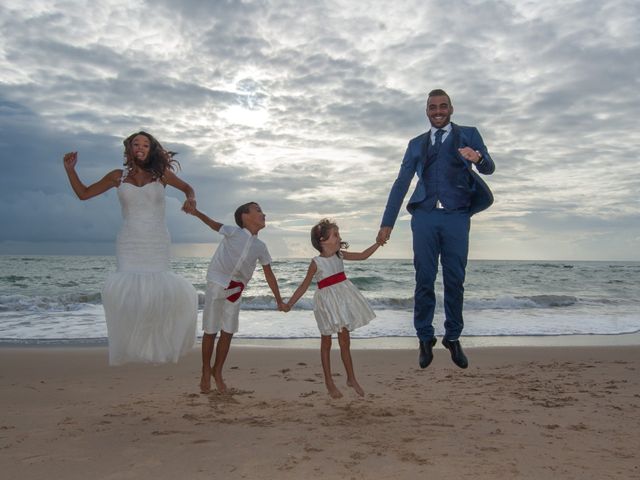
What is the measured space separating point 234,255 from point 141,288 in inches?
53.0

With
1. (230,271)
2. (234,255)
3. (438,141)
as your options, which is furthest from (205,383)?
(438,141)

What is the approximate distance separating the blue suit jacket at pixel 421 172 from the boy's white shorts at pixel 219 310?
179 centimetres

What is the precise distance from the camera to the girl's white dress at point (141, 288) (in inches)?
189

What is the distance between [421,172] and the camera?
5.57m

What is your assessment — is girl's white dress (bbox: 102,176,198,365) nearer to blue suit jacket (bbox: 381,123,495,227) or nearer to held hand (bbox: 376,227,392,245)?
held hand (bbox: 376,227,392,245)

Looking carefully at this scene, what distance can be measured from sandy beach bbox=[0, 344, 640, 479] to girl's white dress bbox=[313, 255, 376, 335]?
33.4 inches

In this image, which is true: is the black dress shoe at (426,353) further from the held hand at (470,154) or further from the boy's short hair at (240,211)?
the boy's short hair at (240,211)

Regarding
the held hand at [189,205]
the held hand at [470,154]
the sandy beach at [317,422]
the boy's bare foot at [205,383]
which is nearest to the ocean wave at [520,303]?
the sandy beach at [317,422]

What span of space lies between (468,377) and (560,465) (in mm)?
3731

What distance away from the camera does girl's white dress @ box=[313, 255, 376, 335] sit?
5.73 metres

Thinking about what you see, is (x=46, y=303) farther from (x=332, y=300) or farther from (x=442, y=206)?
(x=442, y=206)

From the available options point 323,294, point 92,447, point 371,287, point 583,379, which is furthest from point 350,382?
point 371,287

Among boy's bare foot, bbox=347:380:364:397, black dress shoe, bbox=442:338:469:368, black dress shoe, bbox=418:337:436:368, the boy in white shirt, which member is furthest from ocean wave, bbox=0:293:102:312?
black dress shoe, bbox=442:338:469:368

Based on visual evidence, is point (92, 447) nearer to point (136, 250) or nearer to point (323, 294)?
point (136, 250)
